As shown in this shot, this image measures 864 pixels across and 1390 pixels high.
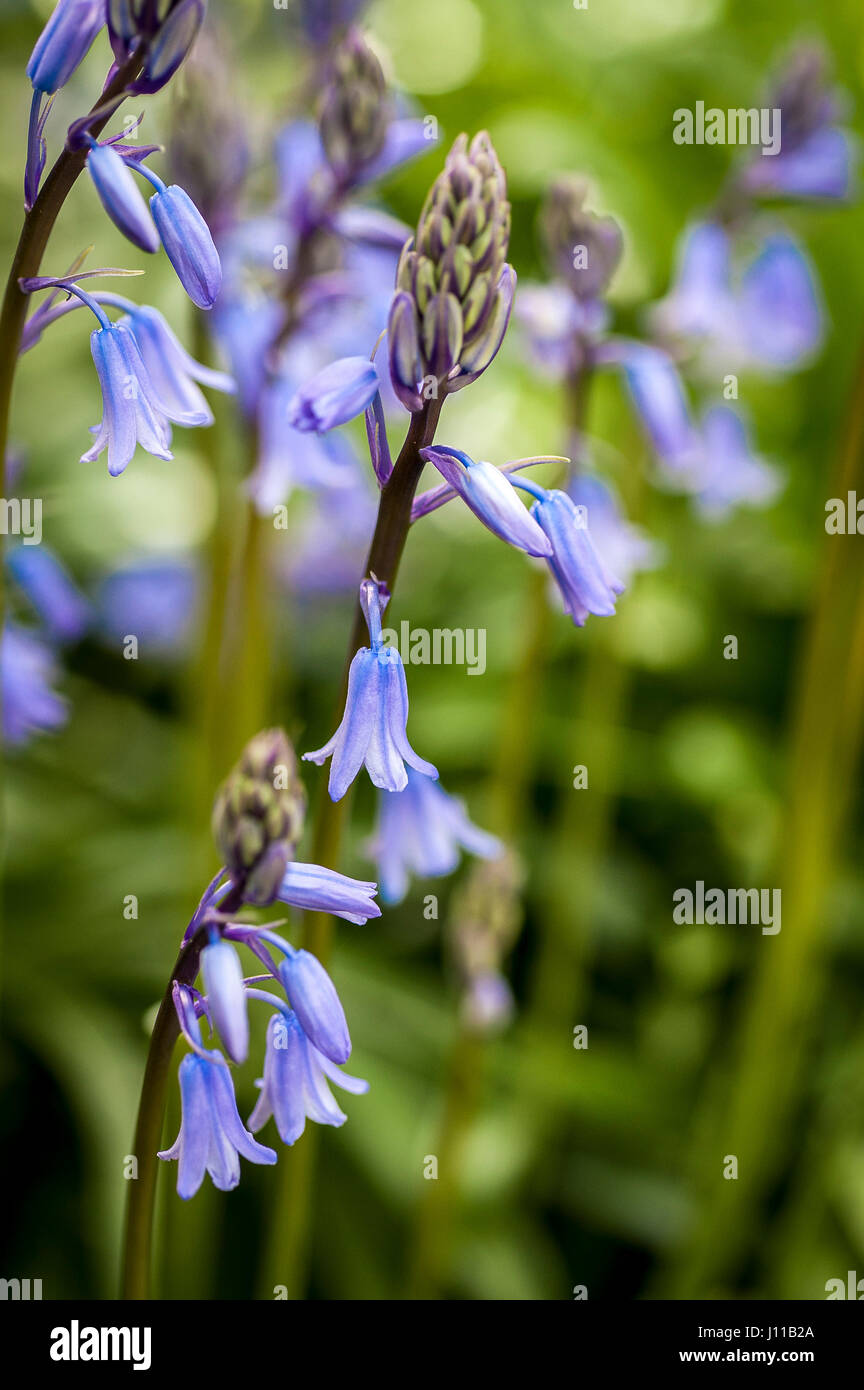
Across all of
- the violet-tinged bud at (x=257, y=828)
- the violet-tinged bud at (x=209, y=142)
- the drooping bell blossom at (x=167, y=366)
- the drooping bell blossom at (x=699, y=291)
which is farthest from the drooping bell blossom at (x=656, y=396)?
the violet-tinged bud at (x=257, y=828)

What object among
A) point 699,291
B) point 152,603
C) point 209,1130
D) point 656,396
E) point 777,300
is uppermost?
point 777,300

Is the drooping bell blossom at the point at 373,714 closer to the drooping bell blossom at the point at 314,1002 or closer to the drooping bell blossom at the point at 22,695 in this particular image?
the drooping bell blossom at the point at 314,1002

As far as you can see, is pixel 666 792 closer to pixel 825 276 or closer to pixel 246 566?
pixel 246 566

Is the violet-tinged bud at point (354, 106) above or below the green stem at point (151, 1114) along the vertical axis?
above

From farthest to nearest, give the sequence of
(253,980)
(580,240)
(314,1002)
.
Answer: (580,240) → (253,980) → (314,1002)

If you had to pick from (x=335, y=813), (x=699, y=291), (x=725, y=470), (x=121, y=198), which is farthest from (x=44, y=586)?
(x=725, y=470)

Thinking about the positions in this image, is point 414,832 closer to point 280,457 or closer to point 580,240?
point 280,457

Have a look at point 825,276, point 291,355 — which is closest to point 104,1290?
point 291,355
